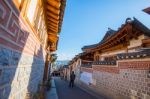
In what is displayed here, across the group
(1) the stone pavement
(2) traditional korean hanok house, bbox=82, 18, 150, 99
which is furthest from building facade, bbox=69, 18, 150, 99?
(1) the stone pavement

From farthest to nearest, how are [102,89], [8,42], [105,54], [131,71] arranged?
[105,54] → [102,89] → [131,71] → [8,42]

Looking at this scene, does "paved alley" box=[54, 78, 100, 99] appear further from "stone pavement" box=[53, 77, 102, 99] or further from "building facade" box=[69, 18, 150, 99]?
"building facade" box=[69, 18, 150, 99]

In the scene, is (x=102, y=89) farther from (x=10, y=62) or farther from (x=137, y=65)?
(x=10, y=62)

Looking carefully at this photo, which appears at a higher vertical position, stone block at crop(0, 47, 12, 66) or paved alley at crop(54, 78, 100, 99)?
stone block at crop(0, 47, 12, 66)

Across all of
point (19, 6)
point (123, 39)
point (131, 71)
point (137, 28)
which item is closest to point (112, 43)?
point (123, 39)

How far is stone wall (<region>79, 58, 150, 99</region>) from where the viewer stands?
7.97 meters

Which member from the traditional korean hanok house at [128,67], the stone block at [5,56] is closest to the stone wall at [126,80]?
the traditional korean hanok house at [128,67]

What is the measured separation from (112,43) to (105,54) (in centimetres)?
338

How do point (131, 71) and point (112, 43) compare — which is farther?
point (112, 43)

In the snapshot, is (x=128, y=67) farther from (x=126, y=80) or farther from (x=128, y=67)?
(x=126, y=80)

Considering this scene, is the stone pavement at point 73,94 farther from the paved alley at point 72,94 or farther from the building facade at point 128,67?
the building facade at point 128,67

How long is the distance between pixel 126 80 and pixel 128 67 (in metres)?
0.77

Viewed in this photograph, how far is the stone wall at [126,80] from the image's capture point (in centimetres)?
797

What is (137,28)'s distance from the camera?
10.1 m
